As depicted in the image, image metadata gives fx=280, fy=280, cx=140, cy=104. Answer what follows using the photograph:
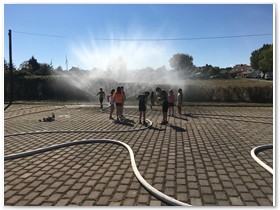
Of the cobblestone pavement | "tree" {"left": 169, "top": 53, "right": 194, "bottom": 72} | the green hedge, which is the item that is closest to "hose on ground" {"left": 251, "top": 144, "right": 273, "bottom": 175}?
the cobblestone pavement

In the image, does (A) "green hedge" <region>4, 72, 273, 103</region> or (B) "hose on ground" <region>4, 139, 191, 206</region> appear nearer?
(B) "hose on ground" <region>4, 139, 191, 206</region>

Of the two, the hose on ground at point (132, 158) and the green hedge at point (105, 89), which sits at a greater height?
the green hedge at point (105, 89)

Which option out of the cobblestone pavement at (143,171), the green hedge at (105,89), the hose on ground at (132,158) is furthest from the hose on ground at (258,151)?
the green hedge at (105,89)

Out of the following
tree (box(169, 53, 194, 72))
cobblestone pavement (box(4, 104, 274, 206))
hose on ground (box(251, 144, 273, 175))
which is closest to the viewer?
cobblestone pavement (box(4, 104, 274, 206))

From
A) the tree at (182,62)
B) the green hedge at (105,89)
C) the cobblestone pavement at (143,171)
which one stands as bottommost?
the cobblestone pavement at (143,171)

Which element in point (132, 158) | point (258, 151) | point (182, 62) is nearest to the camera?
point (132, 158)

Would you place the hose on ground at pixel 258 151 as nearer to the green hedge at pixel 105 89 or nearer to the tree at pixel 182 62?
the green hedge at pixel 105 89

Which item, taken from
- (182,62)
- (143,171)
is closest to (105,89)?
(143,171)

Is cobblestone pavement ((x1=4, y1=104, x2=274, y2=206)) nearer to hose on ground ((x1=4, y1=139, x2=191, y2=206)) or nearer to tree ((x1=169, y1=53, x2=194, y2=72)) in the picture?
hose on ground ((x1=4, y1=139, x2=191, y2=206))

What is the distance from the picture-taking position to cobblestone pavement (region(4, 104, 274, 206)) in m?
4.55

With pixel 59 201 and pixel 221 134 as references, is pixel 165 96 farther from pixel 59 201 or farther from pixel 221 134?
pixel 59 201

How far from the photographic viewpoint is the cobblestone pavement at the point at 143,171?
4.55m

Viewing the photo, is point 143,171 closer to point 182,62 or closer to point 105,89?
point 105,89

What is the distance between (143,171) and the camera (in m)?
5.86
